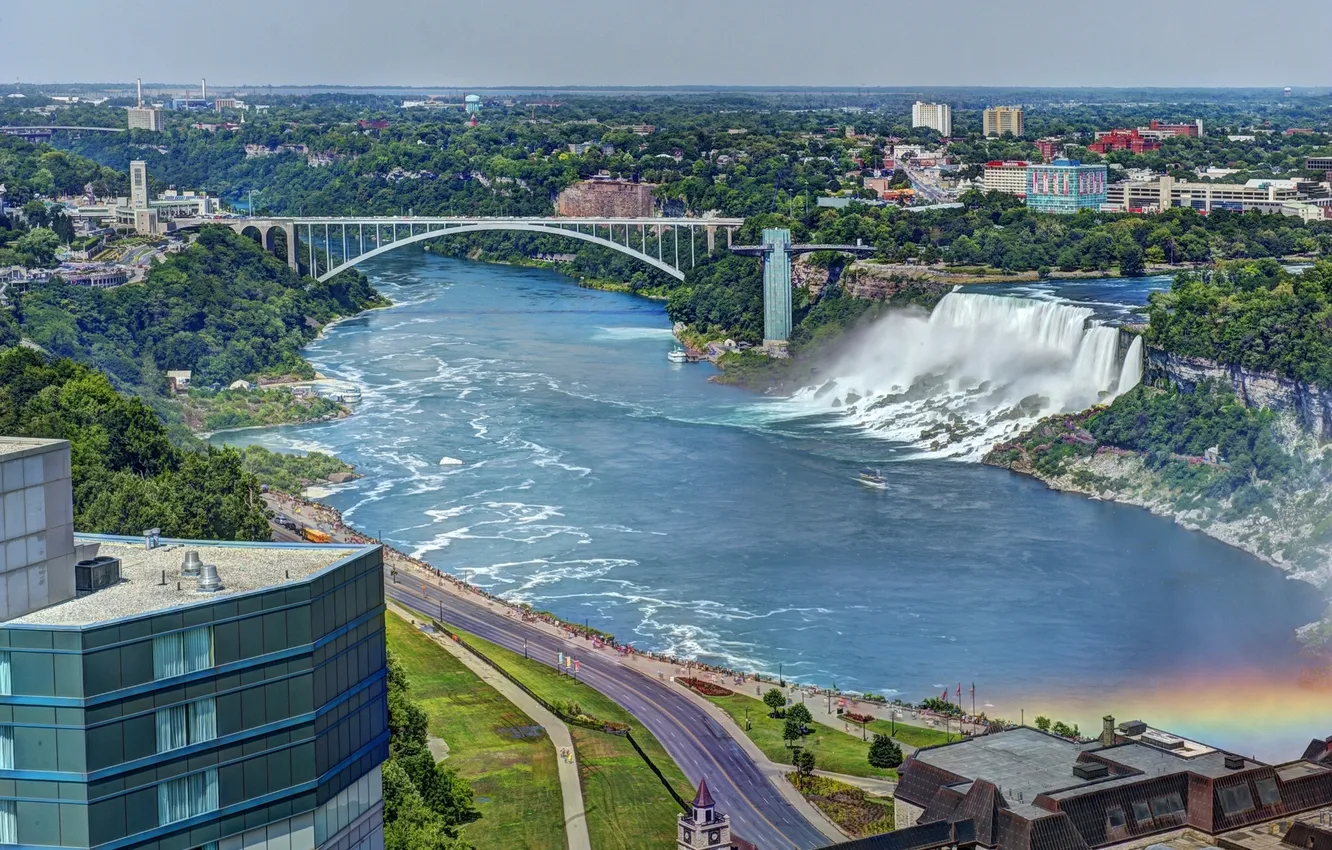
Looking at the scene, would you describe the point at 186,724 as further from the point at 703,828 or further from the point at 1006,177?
the point at 1006,177

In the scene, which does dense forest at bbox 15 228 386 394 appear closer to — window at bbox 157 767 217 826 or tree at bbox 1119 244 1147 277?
tree at bbox 1119 244 1147 277

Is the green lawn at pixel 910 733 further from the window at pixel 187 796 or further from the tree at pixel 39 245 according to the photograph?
the tree at pixel 39 245

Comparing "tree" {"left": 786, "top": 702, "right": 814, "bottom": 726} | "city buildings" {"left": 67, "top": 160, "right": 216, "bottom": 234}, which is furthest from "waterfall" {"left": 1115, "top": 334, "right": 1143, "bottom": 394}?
"city buildings" {"left": 67, "top": 160, "right": 216, "bottom": 234}

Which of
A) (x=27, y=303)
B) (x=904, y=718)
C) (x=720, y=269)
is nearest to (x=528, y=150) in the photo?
(x=720, y=269)

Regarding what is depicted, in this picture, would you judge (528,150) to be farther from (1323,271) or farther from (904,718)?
(904,718)

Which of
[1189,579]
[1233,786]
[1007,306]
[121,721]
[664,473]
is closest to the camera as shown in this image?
[121,721]

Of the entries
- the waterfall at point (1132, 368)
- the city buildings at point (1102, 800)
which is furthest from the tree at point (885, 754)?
the waterfall at point (1132, 368)
